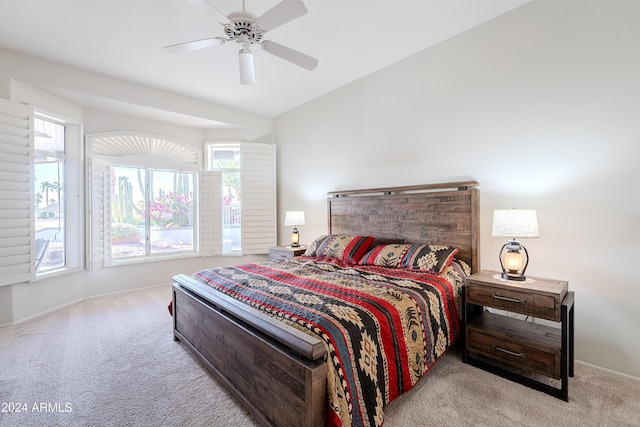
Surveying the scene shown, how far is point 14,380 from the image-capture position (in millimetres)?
2131

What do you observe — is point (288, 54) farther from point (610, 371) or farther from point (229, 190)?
point (610, 371)

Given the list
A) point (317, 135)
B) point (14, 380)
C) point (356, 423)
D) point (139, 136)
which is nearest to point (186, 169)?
point (139, 136)

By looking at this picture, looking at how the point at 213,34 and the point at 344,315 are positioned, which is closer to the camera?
the point at 344,315

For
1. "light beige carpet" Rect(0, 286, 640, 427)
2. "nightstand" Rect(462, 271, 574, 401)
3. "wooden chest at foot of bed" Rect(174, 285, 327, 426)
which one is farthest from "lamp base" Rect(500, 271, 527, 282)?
"wooden chest at foot of bed" Rect(174, 285, 327, 426)

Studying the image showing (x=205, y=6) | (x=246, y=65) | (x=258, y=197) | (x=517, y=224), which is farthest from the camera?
(x=258, y=197)

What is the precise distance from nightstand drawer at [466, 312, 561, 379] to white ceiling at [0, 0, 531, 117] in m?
2.75

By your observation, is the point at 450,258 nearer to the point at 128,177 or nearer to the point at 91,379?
the point at 91,379

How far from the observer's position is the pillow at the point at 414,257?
8.36ft

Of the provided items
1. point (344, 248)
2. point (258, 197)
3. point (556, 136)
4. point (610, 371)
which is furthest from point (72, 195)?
point (610, 371)

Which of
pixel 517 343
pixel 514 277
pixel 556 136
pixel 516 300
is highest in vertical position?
pixel 556 136

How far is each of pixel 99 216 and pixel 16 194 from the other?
3.29 ft

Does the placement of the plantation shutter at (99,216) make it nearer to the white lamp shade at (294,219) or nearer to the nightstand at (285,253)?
the nightstand at (285,253)

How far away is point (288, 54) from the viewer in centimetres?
236

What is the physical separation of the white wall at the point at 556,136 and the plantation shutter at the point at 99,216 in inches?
166
